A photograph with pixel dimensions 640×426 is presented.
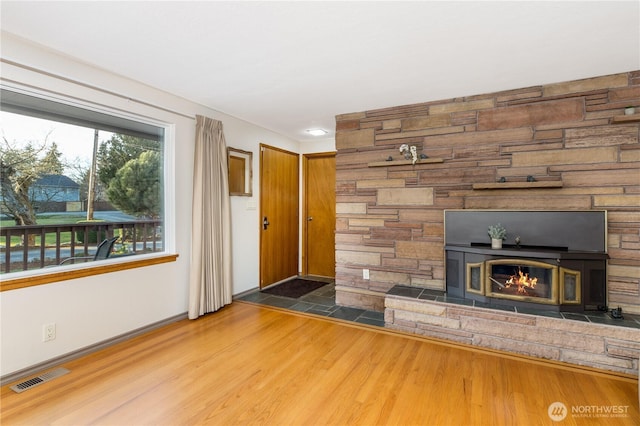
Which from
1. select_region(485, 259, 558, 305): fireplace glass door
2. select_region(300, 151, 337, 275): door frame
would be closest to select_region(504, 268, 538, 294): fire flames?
select_region(485, 259, 558, 305): fireplace glass door

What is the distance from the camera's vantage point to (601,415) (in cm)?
189

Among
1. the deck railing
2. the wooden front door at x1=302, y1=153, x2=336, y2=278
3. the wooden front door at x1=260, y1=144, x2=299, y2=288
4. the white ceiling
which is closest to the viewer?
the white ceiling

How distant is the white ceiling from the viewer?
1.85 meters

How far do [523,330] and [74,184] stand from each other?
12.6ft

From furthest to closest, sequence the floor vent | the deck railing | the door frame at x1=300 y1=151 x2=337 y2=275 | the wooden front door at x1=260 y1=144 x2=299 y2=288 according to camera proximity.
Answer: the door frame at x1=300 y1=151 x2=337 y2=275
the wooden front door at x1=260 y1=144 x2=299 y2=288
the deck railing
the floor vent

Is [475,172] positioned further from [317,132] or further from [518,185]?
[317,132]

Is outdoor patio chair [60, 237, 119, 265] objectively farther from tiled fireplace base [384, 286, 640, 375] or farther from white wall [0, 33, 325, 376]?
tiled fireplace base [384, 286, 640, 375]

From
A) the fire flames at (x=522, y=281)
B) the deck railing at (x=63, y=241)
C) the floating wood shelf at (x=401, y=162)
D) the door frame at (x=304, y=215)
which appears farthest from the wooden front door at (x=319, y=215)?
the fire flames at (x=522, y=281)

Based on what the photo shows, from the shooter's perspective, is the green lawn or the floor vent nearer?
the floor vent

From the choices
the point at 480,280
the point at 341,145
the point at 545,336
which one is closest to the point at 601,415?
the point at 545,336

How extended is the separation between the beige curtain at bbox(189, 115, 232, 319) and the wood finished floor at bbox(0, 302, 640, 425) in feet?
2.04

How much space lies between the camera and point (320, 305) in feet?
12.8

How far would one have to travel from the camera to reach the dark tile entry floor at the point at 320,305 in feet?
11.4

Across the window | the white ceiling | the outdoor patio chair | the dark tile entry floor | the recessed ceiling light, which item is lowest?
the dark tile entry floor
